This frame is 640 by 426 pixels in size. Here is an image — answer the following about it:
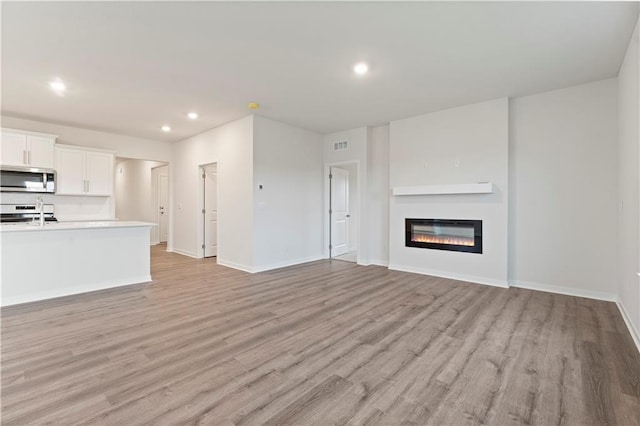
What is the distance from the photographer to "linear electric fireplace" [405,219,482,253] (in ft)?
15.0

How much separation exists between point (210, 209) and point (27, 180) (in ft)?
10.5

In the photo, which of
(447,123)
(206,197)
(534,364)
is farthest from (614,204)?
(206,197)

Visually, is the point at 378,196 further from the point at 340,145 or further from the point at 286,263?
the point at 286,263

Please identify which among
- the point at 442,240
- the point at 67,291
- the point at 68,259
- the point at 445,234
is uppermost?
the point at 445,234

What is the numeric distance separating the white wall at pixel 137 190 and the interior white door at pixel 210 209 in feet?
10.1

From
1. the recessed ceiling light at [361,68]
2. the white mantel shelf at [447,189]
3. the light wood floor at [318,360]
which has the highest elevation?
the recessed ceiling light at [361,68]

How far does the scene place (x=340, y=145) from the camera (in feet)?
20.7

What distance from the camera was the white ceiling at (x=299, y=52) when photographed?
2.41 metres

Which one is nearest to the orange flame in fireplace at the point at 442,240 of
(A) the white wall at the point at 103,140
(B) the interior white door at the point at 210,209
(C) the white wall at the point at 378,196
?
(C) the white wall at the point at 378,196

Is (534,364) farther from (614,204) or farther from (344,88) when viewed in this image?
(344,88)

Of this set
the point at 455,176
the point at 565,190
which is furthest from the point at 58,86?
the point at 565,190

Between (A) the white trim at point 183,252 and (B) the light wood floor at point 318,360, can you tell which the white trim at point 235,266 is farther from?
(B) the light wood floor at point 318,360

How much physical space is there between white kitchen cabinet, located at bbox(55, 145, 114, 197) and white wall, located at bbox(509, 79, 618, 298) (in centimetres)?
761

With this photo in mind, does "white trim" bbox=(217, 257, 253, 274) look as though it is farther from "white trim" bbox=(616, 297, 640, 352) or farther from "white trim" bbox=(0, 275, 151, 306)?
"white trim" bbox=(616, 297, 640, 352)
